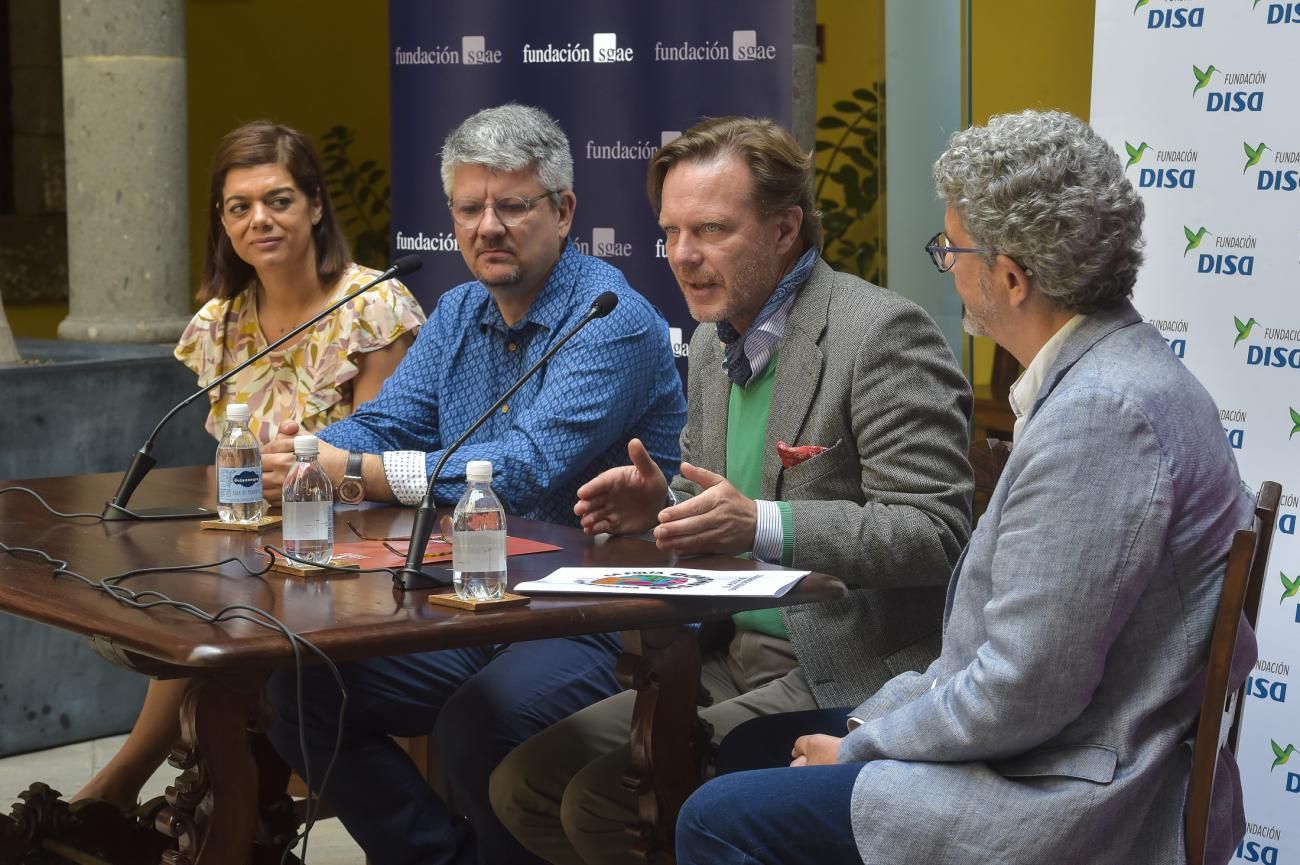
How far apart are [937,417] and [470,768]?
95cm

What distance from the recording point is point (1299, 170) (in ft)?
10.5

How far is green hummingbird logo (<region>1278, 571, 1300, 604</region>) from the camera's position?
3.26 m

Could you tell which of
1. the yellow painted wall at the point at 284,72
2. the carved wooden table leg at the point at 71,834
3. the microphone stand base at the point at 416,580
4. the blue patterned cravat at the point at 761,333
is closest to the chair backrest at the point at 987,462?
the blue patterned cravat at the point at 761,333

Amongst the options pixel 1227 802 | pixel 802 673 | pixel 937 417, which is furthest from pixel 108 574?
pixel 1227 802

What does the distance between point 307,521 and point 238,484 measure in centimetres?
35

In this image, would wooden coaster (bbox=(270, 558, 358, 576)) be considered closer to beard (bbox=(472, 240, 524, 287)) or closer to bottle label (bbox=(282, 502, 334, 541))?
bottle label (bbox=(282, 502, 334, 541))

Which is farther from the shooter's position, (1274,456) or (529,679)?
(1274,456)

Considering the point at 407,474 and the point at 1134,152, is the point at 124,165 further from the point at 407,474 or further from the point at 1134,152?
the point at 1134,152

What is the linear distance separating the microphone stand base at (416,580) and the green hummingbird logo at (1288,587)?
5.64ft

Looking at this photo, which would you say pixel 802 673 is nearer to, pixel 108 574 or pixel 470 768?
pixel 470 768

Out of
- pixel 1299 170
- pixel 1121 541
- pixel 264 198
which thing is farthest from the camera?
pixel 264 198

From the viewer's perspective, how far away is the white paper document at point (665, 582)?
89.6 inches

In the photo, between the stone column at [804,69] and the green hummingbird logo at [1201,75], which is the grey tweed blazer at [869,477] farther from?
the stone column at [804,69]

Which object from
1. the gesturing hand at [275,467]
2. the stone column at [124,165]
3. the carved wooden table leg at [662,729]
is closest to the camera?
the carved wooden table leg at [662,729]
